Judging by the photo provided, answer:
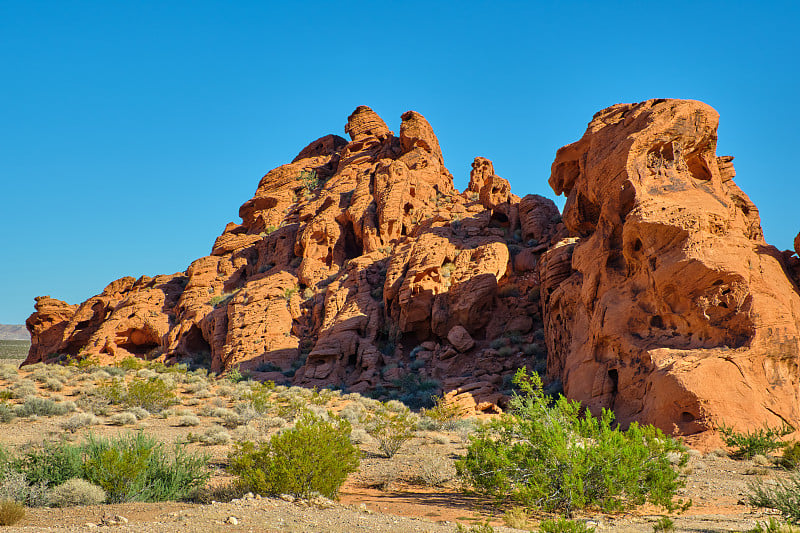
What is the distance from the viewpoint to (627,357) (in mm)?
15883

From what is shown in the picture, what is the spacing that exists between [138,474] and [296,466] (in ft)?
7.51

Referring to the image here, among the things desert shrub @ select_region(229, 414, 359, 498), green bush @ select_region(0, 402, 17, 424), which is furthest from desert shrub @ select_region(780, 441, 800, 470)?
green bush @ select_region(0, 402, 17, 424)

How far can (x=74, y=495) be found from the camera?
303 inches

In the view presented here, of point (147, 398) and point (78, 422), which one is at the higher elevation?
point (147, 398)

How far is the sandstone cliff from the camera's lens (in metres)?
14.5

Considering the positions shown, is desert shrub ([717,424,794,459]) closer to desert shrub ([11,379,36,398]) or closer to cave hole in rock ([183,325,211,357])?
desert shrub ([11,379,36,398])

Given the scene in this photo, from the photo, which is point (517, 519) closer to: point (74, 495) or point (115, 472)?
point (115, 472)

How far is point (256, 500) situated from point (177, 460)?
1.72 metres

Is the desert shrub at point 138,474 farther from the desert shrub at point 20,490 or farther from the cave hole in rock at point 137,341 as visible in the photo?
the cave hole in rock at point 137,341

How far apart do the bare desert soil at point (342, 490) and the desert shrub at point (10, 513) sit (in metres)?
0.19

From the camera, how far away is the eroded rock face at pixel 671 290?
44.7 ft

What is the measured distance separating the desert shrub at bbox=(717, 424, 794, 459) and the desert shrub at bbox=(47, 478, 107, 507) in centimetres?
1224

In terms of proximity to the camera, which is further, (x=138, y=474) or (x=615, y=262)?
(x=615, y=262)

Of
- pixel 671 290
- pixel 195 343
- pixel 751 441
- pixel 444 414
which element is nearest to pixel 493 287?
pixel 444 414
